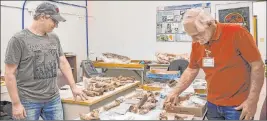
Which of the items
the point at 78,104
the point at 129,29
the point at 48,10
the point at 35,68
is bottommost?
the point at 78,104

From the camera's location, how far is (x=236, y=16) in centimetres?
432

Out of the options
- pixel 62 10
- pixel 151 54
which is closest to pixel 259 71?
pixel 151 54

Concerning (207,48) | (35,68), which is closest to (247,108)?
(207,48)

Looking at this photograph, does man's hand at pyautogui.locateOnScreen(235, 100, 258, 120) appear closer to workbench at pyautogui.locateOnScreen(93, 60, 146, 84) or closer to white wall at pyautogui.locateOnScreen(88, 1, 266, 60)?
workbench at pyautogui.locateOnScreen(93, 60, 146, 84)

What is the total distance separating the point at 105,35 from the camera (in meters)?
6.19

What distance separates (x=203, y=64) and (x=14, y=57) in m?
1.33

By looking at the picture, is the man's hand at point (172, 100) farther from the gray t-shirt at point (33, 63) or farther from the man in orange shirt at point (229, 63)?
the gray t-shirt at point (33, 63)

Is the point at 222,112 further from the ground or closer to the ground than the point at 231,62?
closer to the ground

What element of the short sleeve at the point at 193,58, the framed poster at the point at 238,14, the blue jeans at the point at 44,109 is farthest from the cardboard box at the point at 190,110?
the framed poster at the point at 238,14

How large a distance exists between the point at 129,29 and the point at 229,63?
14.8 feet

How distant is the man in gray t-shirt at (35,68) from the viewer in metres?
1.83

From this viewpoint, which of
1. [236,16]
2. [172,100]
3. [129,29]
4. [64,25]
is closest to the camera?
[172,100]

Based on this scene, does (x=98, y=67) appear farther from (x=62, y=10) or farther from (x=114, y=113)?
(x=114, y=113)

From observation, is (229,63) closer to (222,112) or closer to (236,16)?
(222,112)
